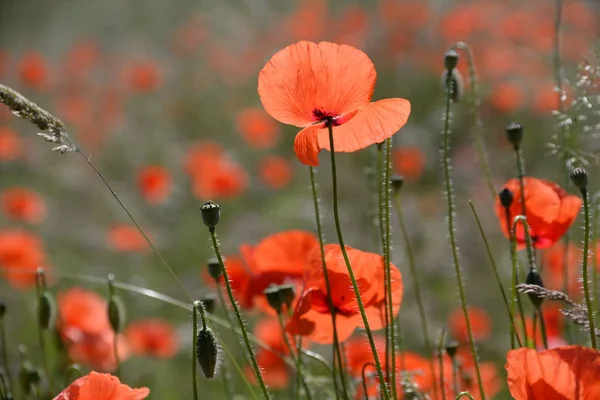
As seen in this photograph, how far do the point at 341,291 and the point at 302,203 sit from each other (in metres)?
4.62

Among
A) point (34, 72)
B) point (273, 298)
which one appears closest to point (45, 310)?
point (273, 298)

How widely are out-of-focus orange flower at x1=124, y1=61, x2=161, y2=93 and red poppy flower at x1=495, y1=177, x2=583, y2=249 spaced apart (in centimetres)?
627

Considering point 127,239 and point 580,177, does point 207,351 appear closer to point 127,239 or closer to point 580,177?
point 580,177

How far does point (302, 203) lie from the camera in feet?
20.7

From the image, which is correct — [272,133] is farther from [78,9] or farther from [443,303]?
[78,9]

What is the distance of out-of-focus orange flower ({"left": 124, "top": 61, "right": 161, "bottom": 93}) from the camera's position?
7696 mm

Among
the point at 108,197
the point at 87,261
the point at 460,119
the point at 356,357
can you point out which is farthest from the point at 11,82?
the point at 356,357

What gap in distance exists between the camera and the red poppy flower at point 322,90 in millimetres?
1359

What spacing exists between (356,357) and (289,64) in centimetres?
129

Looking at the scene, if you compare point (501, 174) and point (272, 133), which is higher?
point (272, 133)

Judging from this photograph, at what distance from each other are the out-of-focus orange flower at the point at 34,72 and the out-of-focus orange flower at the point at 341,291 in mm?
6270

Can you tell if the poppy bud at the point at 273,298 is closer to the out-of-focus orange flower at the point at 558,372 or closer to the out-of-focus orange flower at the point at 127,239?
the out-of-focus orange flower at the point at 558,372

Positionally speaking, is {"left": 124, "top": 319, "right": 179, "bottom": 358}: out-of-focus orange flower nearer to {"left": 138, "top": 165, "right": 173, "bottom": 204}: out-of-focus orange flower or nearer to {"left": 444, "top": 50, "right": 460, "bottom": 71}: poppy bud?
{"left": 138, "top": 165, "right": 173, "bottom": 204}: out-of-focus orange flower

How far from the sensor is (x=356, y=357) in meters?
2.48
